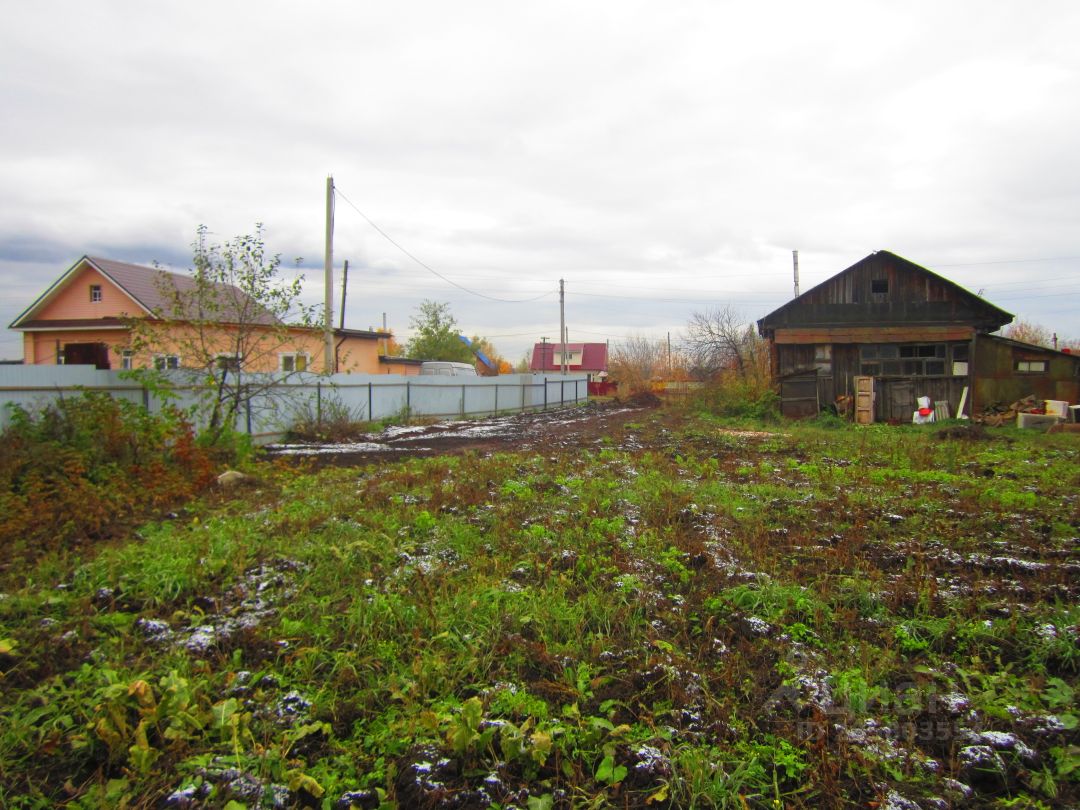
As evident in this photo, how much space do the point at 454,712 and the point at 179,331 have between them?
1046cm

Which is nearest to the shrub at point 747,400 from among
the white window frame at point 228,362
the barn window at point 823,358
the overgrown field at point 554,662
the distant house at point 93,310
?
the barn window at point 823,358

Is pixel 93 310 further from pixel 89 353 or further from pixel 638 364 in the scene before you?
pixel 638 364

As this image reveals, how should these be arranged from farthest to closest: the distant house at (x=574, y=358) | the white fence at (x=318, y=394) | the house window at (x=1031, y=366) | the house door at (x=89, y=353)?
the distant house at (x=574, y=358), the house window at (x=1031, y=366), the house door at (x=89, y=353), the white fence at (x=318, y=394)

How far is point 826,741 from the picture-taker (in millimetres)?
2590

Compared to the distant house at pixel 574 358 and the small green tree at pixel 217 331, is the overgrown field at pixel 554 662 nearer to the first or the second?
the small green tree at pixel 217 331

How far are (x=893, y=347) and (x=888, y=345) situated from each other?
0.60 ft

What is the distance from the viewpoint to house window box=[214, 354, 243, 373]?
1105 centimetres

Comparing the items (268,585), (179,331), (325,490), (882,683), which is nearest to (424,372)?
(179,331)

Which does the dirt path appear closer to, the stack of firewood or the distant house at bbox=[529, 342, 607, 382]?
the stack of firewood

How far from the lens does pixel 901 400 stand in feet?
61.7

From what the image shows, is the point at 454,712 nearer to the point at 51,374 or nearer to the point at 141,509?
the point at 141,509

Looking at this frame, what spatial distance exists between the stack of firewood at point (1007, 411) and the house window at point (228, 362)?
60.2ft

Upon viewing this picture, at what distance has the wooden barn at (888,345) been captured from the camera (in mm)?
18594

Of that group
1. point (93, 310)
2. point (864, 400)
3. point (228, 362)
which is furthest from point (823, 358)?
point (93, 310)
